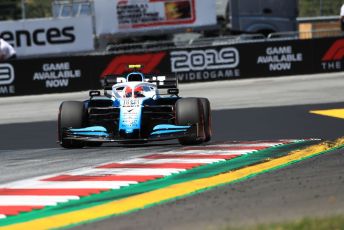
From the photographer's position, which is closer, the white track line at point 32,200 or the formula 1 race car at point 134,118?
the white track line at point 32,200

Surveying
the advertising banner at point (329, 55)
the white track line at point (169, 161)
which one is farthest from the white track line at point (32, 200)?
the advertising banner at point (329, 55)

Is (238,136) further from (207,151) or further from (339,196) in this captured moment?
(339,196)

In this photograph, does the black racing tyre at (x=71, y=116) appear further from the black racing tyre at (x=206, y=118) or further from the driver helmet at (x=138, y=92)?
the black racing tyre at (x=206, y=118)

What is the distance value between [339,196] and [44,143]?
868 cm

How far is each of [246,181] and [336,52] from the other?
22218 millimetres

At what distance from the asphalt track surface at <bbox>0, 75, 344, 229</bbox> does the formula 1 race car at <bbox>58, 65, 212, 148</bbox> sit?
8.6 inches

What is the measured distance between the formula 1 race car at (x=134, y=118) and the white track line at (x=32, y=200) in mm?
5183

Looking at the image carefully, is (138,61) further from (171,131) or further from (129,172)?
(129,172)

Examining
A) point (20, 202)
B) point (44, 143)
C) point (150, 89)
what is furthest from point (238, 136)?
point (20, 202)

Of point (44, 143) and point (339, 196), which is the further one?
point (44, 143)

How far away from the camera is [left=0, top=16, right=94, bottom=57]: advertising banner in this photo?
40.8 m

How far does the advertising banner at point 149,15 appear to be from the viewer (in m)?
41.6

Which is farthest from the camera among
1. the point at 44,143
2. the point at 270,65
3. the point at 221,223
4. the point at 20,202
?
the point at 270,65

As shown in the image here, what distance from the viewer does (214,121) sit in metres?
20.9
